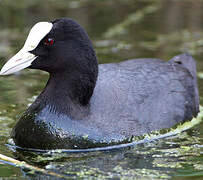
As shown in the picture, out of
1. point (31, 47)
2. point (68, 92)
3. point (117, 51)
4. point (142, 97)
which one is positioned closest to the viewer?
point (31, 47)

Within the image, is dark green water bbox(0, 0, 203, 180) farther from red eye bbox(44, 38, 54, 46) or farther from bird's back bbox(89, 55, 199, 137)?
red eye bbox(44, 38, 54, 46)

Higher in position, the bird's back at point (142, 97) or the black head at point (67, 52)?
the black head at point (67, 52)

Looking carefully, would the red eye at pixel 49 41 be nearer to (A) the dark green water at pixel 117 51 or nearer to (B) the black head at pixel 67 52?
(B) the black head at pixel 67 52

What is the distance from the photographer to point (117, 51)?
831 cm

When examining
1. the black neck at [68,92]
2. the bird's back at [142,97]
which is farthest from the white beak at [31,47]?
the bird's back at [142,97]

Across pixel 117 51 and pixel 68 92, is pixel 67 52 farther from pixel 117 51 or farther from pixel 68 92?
pixel 117 51

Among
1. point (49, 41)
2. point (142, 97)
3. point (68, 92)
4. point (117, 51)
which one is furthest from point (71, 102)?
point (117, 51)

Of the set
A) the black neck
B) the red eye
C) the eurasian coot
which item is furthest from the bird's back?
the red eye

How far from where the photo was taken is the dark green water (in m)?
4.59

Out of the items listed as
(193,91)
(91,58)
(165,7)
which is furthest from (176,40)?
(91,58)

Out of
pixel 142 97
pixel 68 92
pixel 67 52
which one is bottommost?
pixel 142 97

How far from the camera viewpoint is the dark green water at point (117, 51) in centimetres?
459

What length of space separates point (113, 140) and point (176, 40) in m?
4.14

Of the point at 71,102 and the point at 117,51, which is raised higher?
the point at 117,51
